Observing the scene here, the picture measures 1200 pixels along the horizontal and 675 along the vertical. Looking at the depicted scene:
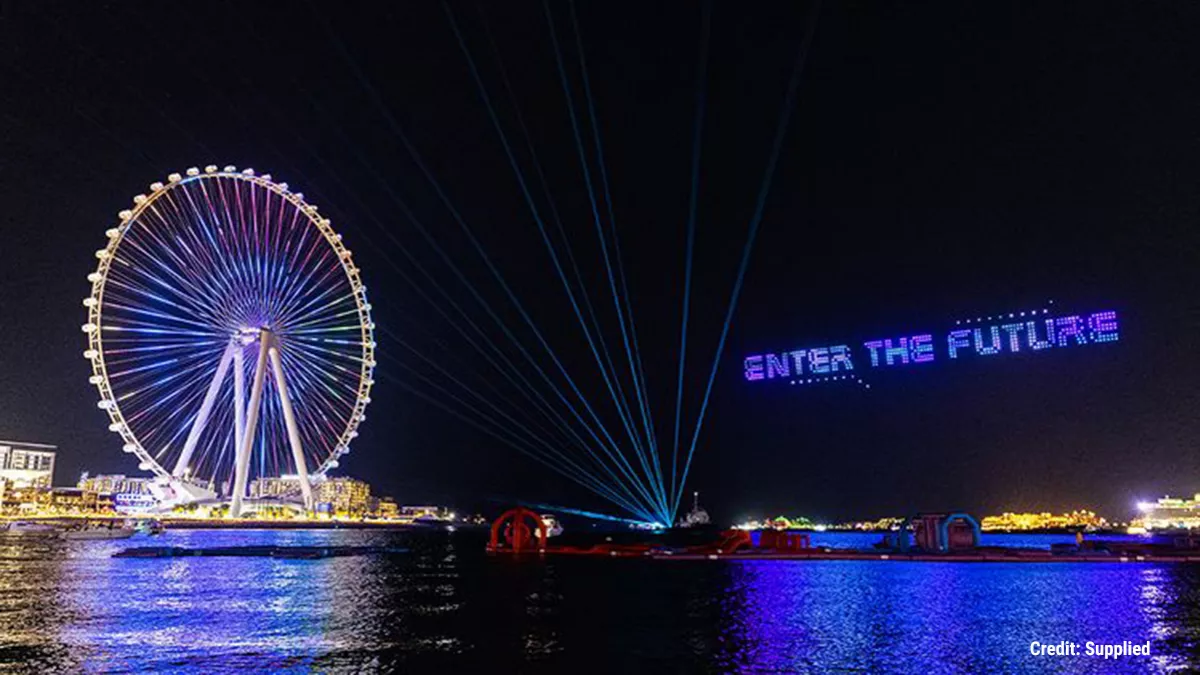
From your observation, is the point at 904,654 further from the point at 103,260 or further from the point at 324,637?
the point at 103,260

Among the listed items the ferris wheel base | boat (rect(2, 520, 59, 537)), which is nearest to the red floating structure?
the ferris wheel base

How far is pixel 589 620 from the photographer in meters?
41.0

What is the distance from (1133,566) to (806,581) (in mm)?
38495

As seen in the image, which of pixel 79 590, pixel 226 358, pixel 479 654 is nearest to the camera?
pixel 479 654

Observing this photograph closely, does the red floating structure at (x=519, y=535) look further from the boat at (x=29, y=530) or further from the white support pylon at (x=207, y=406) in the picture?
the boat at (x=29, y=530)

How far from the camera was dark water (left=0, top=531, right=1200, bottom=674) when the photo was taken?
2988 cm

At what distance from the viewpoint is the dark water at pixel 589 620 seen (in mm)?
29875

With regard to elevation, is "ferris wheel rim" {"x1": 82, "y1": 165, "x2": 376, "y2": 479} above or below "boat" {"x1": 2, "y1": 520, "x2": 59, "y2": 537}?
above

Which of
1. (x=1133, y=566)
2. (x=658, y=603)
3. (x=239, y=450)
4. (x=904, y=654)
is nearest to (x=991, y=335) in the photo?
(x=1133, y=566)

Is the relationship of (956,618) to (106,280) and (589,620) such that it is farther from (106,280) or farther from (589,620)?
(106,280)

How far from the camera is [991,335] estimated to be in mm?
73062

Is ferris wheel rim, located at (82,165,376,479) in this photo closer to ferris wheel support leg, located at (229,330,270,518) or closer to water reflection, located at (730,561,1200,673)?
ferris wheel support leg, located at (229,330,270,518)

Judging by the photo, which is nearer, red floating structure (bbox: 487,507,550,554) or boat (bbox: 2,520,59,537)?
red floating structure (bbox: 487,507,550,554)

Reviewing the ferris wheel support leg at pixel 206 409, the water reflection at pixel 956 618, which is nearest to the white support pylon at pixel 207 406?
the ferris wheel support leg at pixel 206 409
